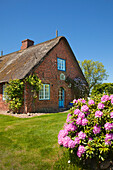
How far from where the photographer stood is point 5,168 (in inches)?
134

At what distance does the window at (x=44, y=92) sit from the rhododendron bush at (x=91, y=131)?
30.2ft

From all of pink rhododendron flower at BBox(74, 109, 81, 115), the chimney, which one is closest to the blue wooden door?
the chimney

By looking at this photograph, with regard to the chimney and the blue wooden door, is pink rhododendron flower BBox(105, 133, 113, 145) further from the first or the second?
the chimney

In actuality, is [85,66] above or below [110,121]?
above

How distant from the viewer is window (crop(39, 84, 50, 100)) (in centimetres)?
1270

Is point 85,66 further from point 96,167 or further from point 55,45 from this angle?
point 96,167

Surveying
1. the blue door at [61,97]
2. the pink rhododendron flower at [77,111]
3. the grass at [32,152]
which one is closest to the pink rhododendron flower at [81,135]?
the pink rhododendron flower at [77,111]

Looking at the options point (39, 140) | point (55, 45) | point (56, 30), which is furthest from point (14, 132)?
point (56, 30)

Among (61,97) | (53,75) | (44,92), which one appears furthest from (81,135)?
(61,97)

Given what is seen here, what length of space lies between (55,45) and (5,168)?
1224 centimetres

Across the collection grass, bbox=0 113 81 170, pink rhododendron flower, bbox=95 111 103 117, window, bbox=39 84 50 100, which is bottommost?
grass, bbox=0 113 81 170

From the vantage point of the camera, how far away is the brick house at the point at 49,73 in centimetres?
1202

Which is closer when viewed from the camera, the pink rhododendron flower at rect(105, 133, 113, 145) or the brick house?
the pink rhododendron flower at rect(105, 133, 113, 145)

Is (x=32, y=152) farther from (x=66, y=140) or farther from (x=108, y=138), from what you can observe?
(x=108, y=138)
